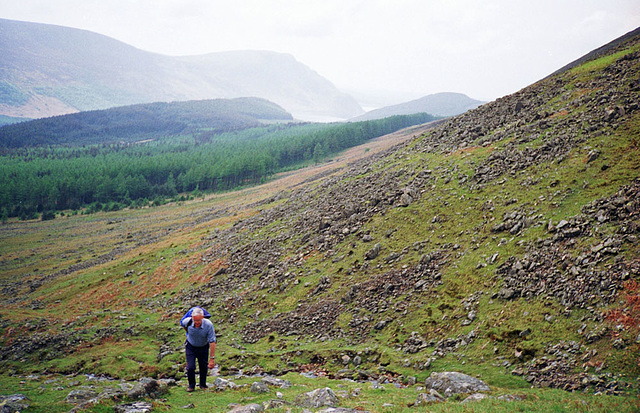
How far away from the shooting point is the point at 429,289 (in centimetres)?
2730

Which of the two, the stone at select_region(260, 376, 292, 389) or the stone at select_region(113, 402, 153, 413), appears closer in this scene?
the stone at select_region(113, 402, 153, 413)

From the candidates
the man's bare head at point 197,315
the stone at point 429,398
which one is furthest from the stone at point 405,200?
the man's bare head at point 197,315

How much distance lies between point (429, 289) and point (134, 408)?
20.2 metres

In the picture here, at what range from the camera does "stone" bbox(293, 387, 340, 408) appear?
1562 centimetres

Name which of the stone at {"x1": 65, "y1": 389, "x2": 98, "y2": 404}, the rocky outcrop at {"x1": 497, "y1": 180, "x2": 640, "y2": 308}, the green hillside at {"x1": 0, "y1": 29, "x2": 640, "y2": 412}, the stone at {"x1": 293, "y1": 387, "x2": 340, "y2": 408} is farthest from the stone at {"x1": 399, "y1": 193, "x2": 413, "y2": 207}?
the stone at {"x1": 65, "y1": 389, "x2": 98, "y2": 404}

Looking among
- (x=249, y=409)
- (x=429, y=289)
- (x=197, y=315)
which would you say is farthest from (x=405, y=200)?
(x=249, y=409)

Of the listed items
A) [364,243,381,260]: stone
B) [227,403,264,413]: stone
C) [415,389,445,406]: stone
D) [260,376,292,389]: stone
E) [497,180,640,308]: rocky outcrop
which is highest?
[497,180,640,308]: rocky outcrop

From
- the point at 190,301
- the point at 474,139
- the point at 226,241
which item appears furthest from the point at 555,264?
the point at 226,241

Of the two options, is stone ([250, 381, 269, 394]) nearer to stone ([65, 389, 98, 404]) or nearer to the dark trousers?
the dark trousers

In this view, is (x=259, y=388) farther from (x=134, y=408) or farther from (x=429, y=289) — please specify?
(x=429, y=289)

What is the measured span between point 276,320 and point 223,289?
38.6ft

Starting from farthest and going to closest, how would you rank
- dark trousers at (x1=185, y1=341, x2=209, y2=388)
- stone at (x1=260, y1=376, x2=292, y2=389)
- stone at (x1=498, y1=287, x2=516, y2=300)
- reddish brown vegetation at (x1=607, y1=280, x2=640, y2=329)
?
1. stone at (x1=498, y1=287, x2=516, y2=300)
2. stone at (x1=260, y1=376, x2=292, y2=389)
3. dark trousers at (x1=185, y1=341, x2=209, y2=388)
4. reddish brown vegetation at (x1=607, y1=280, x2=640, y2=329)

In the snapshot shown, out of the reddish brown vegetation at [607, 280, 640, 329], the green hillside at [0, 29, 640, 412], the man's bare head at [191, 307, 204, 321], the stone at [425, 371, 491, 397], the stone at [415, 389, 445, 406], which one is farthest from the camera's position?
the green hillside at [0, 29, 640, 412]

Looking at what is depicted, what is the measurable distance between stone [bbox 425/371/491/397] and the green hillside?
0.79 metres
